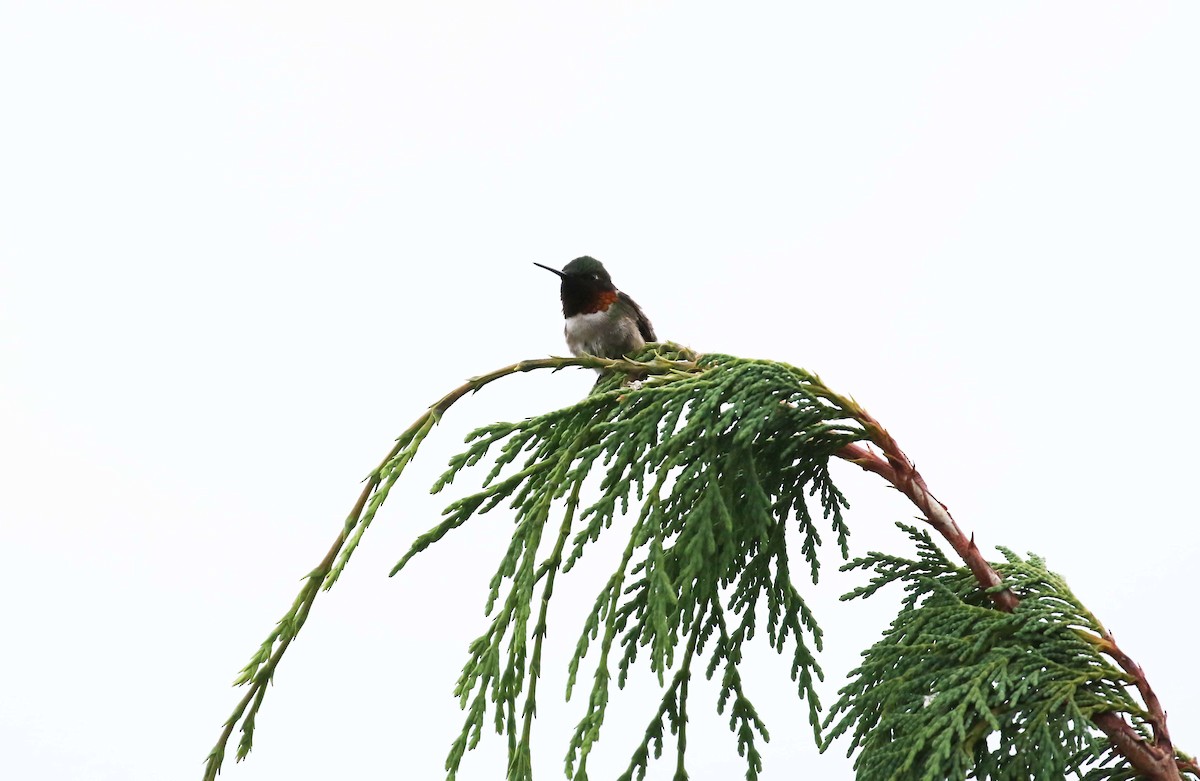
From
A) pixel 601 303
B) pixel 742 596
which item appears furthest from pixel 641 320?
pixel 742 596

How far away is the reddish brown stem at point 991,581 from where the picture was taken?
11.6 ft

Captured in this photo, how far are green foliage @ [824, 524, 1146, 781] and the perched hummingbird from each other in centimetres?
207

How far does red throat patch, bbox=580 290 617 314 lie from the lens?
5.70 meters

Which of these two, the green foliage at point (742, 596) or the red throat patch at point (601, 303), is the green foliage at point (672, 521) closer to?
the green foliage at point (742, 596)

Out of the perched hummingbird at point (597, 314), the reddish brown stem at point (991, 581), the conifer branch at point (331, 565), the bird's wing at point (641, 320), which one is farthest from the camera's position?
the bird's wing at point (641, 320)

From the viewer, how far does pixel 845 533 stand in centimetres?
396

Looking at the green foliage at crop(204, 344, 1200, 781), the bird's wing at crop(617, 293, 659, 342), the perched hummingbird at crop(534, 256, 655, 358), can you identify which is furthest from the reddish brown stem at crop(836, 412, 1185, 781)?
the bird's wing at crop(617, 293, 659, 342)

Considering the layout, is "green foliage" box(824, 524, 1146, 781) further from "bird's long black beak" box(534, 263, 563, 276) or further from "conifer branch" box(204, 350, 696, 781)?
"bird's long black beak" box(534, 263, 563, 276)

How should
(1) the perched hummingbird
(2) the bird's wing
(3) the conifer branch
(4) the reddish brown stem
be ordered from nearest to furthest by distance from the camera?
(3) the conifer branch, (4) the reddish brown stem, (1) the perched hummingbird, (2) the bird's wing

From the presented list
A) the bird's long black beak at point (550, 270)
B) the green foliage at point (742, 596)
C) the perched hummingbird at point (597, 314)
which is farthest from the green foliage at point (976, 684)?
the bird's long black beak at point (550, 270)

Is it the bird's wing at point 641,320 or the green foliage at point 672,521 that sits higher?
the bird's wing at point 641,320

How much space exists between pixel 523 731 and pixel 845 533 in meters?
1.35

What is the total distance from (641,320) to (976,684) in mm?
2824

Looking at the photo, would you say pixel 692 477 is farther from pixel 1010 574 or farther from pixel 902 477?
pixel 1010 574
